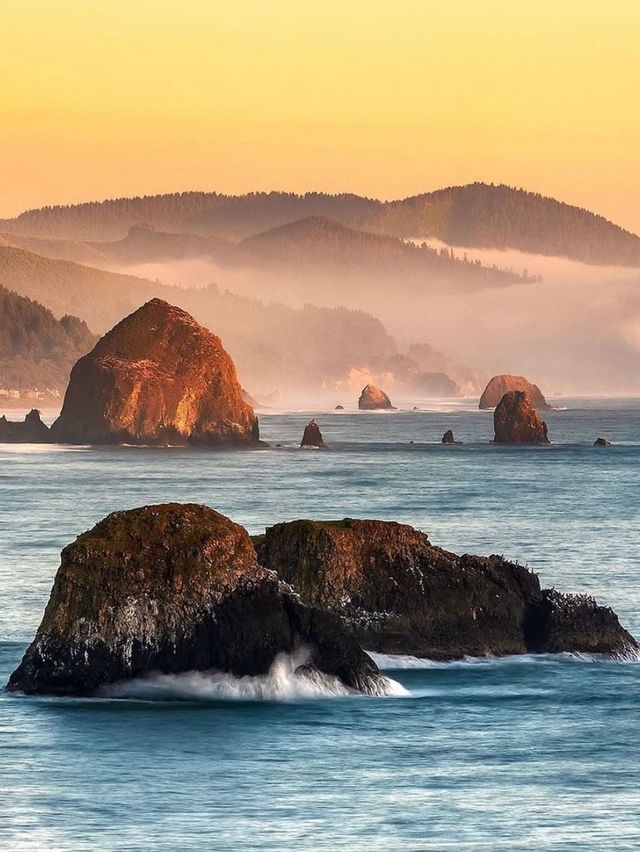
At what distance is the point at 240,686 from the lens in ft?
120

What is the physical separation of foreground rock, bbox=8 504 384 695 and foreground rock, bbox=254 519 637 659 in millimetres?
4199

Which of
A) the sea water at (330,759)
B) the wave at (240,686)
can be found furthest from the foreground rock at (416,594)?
the wave at (240,686)

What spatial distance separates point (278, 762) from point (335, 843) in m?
5.42

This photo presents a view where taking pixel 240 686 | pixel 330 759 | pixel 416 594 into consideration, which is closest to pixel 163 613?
pixel 240 686

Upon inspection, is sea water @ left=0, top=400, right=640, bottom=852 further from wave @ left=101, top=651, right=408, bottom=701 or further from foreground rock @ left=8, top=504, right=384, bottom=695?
foreground rock @ left=8, top=504, right=384, bottom=695

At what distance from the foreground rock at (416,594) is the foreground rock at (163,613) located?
4.20 metres

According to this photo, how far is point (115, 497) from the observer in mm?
111062

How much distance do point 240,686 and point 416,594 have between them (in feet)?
20.4

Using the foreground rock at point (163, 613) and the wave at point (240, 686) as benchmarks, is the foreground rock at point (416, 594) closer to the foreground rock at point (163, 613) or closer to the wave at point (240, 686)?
Result: the wave at point (240, 686)

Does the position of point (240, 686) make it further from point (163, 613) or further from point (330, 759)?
point (330, 759)

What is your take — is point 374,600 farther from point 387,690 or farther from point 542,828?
point 542,828

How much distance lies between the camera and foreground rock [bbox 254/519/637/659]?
41.6 meters

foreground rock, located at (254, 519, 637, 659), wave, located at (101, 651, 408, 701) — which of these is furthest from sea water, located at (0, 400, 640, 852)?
foreground rock, located at (254, 519, 637, 659)

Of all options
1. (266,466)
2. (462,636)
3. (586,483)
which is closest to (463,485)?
(586,483)
